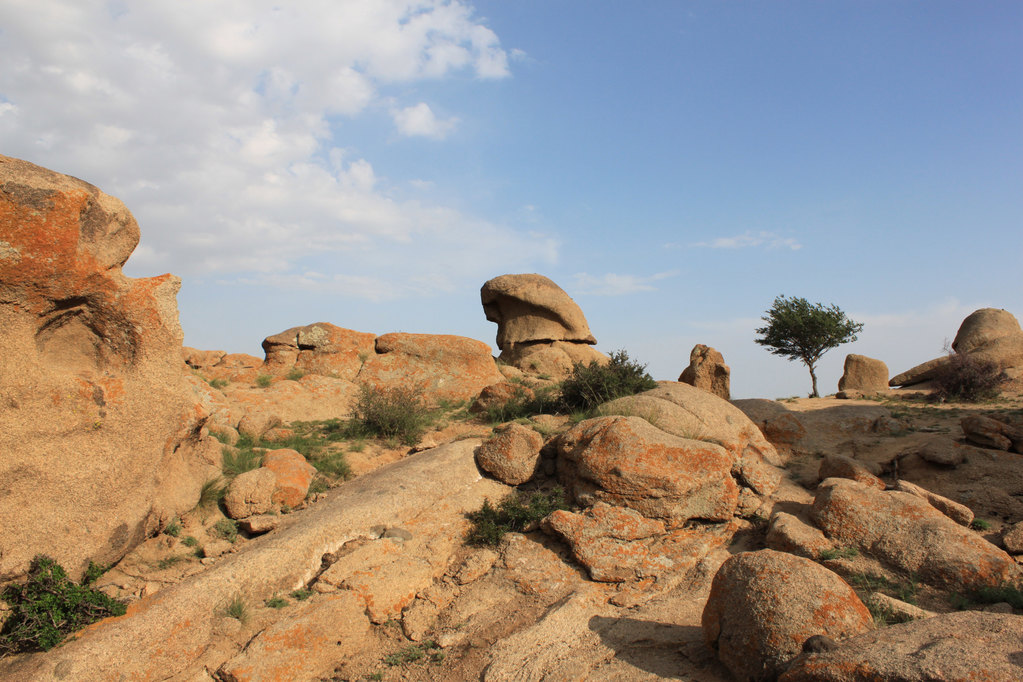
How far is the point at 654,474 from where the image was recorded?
276 inches

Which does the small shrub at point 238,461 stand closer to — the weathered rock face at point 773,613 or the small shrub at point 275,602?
the small shrub at point 275,602

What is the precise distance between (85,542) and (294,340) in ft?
27.1

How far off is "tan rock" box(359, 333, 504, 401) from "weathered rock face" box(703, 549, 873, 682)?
8.93 m

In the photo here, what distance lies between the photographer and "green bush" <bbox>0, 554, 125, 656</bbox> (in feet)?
15.1

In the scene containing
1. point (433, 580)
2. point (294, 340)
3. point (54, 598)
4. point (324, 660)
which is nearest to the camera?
point (54, 598)

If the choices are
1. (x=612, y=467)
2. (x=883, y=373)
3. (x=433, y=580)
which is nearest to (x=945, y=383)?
(x=883, y=373)

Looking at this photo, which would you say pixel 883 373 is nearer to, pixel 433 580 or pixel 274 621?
pixel 433 580

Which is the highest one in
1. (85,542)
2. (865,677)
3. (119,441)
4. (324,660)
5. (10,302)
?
(10,302)

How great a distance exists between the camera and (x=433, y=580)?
6352 millimetres

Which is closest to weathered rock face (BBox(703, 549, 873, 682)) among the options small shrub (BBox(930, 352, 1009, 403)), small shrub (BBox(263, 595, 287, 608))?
small shrub (BBox(263, 595, 287, 608))

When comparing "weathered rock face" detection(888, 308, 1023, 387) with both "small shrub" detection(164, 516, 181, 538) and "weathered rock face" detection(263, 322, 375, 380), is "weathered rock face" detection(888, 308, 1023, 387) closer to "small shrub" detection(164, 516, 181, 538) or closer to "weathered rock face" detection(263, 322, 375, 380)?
"weathered rock face" detection(263, 322, 375, 380)

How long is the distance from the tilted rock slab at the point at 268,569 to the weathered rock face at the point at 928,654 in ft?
12.2

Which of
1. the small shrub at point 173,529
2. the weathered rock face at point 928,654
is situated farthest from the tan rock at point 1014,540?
the small shrub at point 173,529

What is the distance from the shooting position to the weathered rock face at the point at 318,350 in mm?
13023
